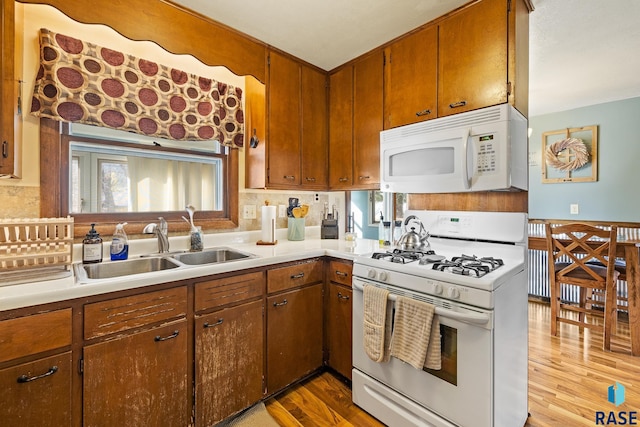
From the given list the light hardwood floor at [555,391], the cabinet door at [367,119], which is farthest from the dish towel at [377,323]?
the cabinet door at [367,119]

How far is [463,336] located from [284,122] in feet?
6.08

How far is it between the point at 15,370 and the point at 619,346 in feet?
12.9

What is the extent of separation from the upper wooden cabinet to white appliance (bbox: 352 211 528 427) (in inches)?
31.9

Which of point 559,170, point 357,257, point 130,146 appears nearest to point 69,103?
point 130,146

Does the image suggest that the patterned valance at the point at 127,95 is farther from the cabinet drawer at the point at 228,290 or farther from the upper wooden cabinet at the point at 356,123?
the cabinet drawer at the point at 228,290

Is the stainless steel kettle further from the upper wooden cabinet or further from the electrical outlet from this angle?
the electrical outlet

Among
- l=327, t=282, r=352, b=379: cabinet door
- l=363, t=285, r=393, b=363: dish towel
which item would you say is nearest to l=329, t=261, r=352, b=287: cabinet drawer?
l=327, t=282, r=352, b=379: cabinet door

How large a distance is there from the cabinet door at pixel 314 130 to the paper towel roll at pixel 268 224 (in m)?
0.39

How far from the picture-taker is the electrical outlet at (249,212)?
2369 mm

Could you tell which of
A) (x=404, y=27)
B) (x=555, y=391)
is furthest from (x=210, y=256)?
(x=555, y=391)

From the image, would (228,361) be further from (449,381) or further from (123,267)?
(449,381)

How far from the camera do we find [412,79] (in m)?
2.06

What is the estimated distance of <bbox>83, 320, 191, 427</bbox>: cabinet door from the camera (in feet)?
3.98

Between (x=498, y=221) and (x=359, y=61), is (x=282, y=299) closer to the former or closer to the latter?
(x=498, y=221)
